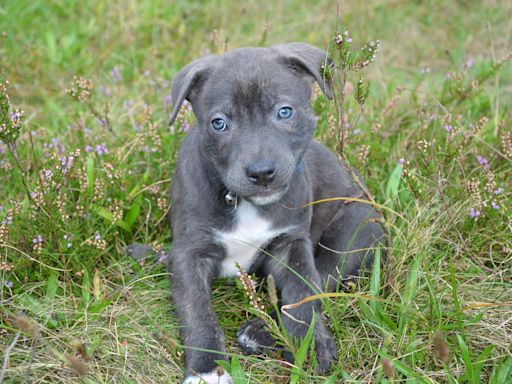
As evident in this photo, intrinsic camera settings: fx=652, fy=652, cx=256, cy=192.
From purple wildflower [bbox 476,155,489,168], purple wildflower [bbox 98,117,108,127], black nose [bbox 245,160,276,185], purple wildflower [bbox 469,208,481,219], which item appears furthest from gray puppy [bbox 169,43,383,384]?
purple wildflower [bbox 98,117,108,127]

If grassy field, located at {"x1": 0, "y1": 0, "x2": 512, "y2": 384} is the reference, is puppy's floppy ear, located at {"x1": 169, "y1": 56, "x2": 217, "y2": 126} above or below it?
above

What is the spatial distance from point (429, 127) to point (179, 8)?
4.06 metres

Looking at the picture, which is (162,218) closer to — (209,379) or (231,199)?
(231,199)

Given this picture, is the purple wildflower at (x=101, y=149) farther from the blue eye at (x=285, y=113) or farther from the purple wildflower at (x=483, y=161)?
the purple wildflower at (x=483, y=161)

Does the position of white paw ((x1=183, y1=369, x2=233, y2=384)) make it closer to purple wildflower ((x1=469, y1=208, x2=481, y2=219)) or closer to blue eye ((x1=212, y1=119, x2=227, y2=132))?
blue eye ((x1=212, y1=119, x2=227, y2=132))

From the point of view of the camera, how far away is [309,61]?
13.6 ft

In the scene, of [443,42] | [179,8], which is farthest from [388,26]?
[179,8]

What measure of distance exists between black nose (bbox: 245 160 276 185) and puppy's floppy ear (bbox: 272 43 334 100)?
2.14 feet

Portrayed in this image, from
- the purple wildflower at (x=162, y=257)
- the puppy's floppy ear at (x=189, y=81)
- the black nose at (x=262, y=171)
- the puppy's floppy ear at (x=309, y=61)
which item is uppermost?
the puppy's floppy ear at (x=309, y=61)

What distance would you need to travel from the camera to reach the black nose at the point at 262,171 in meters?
3.74

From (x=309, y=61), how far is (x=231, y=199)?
3.34 ft

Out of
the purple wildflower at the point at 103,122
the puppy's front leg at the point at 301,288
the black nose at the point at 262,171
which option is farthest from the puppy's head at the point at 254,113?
the purple wildflower at the point at 103,122

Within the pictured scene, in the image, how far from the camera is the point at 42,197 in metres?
4.39

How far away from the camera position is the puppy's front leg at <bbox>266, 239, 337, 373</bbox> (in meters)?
3.99
